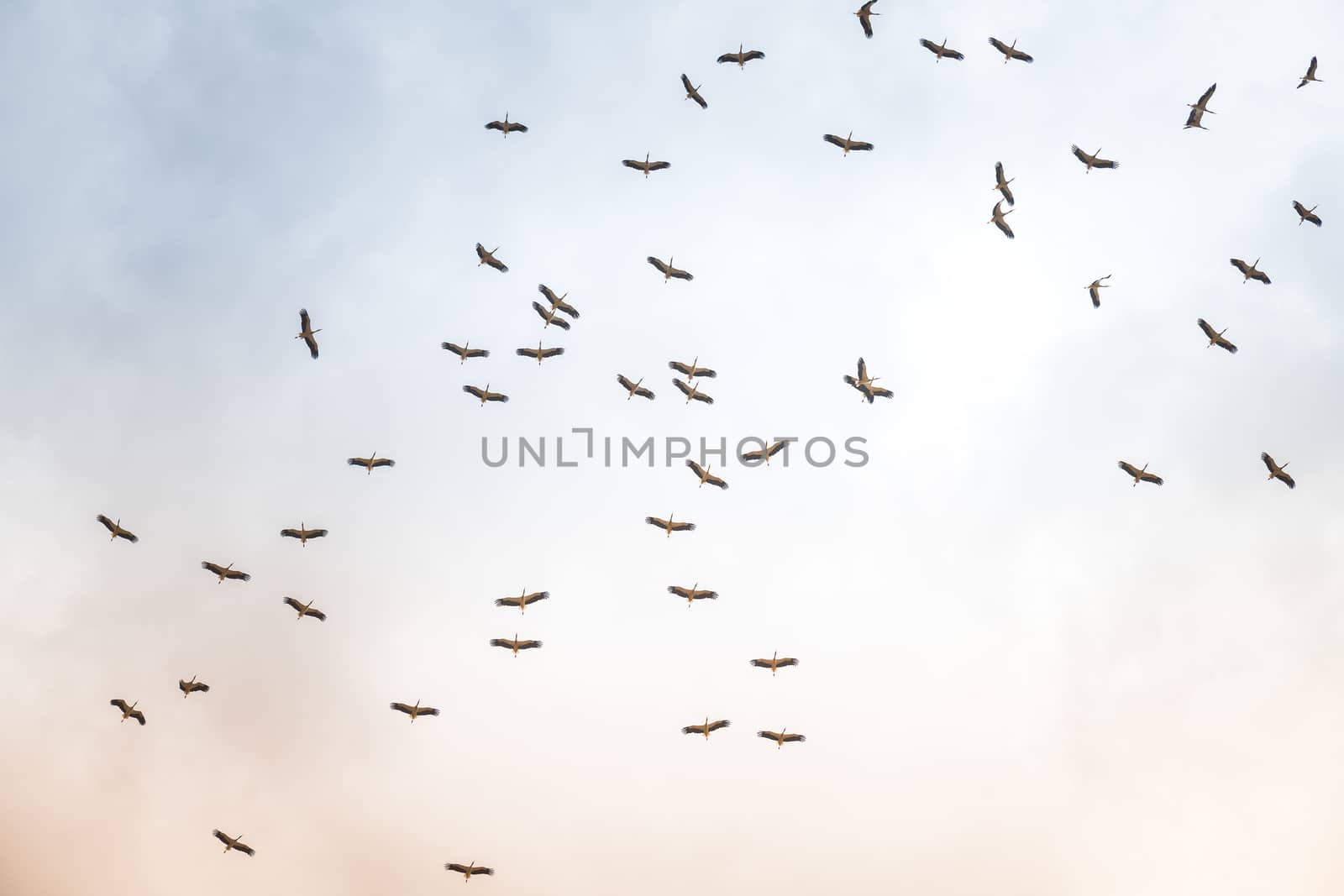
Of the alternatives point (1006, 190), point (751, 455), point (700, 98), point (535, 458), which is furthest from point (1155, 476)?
point (535, 458)

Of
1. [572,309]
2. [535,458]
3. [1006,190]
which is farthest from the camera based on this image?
[535,458]

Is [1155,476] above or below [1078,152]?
below

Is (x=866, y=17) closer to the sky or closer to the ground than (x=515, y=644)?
closer to the sky

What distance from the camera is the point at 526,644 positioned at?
105312 millimetres

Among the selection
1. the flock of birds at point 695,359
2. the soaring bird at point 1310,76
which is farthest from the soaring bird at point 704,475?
the soaring bird at point 1310,76

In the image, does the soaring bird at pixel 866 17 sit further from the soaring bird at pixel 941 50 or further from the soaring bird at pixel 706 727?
the soaring bird at pixel 706 727

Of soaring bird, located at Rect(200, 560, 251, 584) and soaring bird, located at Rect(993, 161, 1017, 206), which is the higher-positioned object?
soaring bird, located at Rect(993, 161, 1017, 206)

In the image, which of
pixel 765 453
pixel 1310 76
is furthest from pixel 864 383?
pixel 1310 76

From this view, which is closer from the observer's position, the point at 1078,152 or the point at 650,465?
the point at 1078,152

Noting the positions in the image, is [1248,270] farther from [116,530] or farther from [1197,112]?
[116,530]

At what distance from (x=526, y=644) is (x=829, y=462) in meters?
48.2

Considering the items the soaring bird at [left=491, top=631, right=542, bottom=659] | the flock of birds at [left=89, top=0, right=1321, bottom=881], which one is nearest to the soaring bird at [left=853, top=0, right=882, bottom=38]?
the flock of birds at [left=89, top=0, right=1321, bottom=881]

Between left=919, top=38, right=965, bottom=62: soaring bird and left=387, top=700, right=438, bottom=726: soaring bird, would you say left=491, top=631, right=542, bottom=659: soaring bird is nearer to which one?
left=387, top=700, right=438, bottom=726: soaring bird

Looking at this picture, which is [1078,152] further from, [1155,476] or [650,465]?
[650,465]
